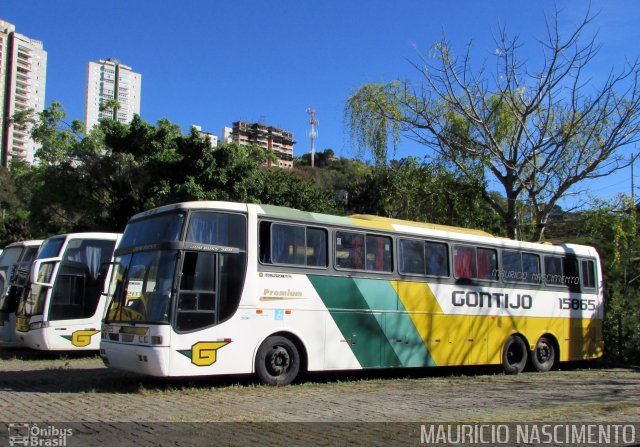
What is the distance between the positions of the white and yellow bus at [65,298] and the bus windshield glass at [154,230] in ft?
13.6

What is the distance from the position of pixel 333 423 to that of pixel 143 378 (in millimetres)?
5161

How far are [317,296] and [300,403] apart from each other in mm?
2674

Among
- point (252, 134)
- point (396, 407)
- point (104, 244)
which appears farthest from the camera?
point (252, 134)

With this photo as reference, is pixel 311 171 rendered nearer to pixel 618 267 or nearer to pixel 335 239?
pixel 618 267

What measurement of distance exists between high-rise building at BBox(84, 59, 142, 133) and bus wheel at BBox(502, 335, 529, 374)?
123 ft

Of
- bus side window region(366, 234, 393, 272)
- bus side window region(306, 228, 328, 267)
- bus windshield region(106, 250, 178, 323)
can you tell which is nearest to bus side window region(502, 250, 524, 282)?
bus side window region(366, 234, 393, 272)

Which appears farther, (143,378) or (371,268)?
(371,268)

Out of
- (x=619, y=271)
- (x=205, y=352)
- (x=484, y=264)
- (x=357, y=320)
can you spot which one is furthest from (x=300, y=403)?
(x=619, y=271)

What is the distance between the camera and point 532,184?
16.8 metres

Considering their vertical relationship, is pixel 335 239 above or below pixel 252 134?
below

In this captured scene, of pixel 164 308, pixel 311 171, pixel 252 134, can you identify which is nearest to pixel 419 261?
pixel 164 308

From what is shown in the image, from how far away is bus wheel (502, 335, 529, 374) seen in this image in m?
13.9

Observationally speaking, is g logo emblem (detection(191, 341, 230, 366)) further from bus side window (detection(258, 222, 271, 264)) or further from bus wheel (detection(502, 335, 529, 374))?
bus wheel (detection(502, 335, 529, 374))

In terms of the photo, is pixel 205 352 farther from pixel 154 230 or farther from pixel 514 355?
pixel 514 355
